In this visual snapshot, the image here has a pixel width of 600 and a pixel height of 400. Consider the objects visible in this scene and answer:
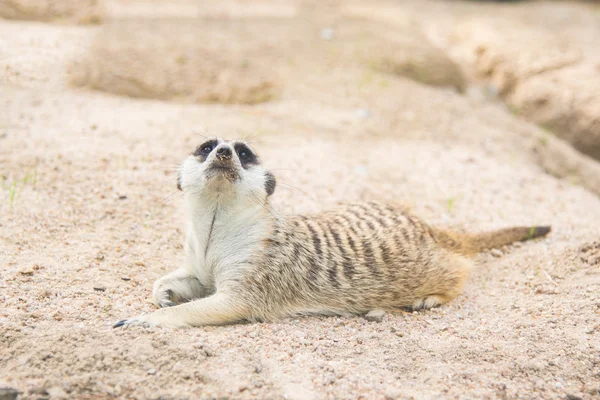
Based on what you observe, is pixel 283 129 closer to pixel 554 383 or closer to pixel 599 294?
pixel 599 294

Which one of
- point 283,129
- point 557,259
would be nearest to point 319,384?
point 557,259

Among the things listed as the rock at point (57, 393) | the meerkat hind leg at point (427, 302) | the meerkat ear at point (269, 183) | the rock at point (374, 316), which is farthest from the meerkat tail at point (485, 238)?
the rock at point (57, 393)

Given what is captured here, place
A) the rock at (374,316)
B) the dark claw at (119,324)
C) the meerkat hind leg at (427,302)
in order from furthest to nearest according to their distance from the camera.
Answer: the meerkat hind leg at (427,302) → the rock at (374,316) → the dark claw at (119,324)

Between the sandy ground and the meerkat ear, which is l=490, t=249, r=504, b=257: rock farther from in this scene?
the meerkat ear

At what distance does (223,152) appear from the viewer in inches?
95.9

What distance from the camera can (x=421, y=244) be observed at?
306cm

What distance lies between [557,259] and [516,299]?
50cm

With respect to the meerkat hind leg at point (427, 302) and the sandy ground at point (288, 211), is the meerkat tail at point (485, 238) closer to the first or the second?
the sandy ground at point (288, 211)

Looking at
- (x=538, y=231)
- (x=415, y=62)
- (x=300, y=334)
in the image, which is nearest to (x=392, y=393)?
(x=300, y=334)

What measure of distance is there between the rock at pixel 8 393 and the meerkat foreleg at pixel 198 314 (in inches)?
19.3

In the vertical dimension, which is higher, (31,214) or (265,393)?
(31,214)

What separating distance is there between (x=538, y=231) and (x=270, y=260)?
184cm

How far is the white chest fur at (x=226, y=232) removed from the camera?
2.57m

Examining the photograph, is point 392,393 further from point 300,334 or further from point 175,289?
point 175,289
